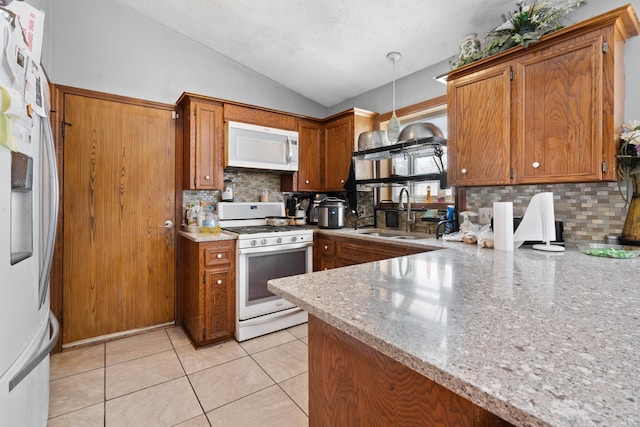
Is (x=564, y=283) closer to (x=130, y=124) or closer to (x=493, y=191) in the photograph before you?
(x=493, y=191)

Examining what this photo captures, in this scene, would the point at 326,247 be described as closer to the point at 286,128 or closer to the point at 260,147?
the point at 260,147

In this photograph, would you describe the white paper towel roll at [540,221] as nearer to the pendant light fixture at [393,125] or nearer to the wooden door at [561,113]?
the wooden door at [561,113]

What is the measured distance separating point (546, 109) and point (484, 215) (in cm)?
83

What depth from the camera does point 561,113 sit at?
1.71 metres

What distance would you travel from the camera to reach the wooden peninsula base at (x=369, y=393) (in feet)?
1.98

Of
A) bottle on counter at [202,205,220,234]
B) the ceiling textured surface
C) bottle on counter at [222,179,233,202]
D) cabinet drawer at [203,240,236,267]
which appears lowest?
cabinet drawer at [203,240,236,267]

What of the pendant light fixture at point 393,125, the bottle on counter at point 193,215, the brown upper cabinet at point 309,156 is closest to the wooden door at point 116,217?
the bottle on counter at point 193,215

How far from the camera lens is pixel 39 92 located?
120cm

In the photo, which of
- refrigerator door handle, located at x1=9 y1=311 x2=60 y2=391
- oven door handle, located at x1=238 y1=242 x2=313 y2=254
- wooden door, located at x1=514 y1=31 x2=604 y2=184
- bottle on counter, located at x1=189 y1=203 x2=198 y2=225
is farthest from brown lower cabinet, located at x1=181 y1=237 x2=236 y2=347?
wooden door, located at x1=514 y1=31 x2=604 y2=184

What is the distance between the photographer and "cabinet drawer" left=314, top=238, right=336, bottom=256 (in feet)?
9.32

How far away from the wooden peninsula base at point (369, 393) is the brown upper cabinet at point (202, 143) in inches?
84.6

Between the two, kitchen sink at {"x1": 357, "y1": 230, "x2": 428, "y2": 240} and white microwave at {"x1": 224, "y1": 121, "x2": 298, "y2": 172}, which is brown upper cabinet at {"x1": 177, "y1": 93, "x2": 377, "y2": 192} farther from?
kitchen sink at {"x1": 357, "y1": 230, "x2": 428, "y2": 240}

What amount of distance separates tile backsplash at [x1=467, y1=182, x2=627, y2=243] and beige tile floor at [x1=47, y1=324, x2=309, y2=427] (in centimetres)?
200

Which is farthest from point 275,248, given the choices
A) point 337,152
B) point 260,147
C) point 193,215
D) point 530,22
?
point 530,22
